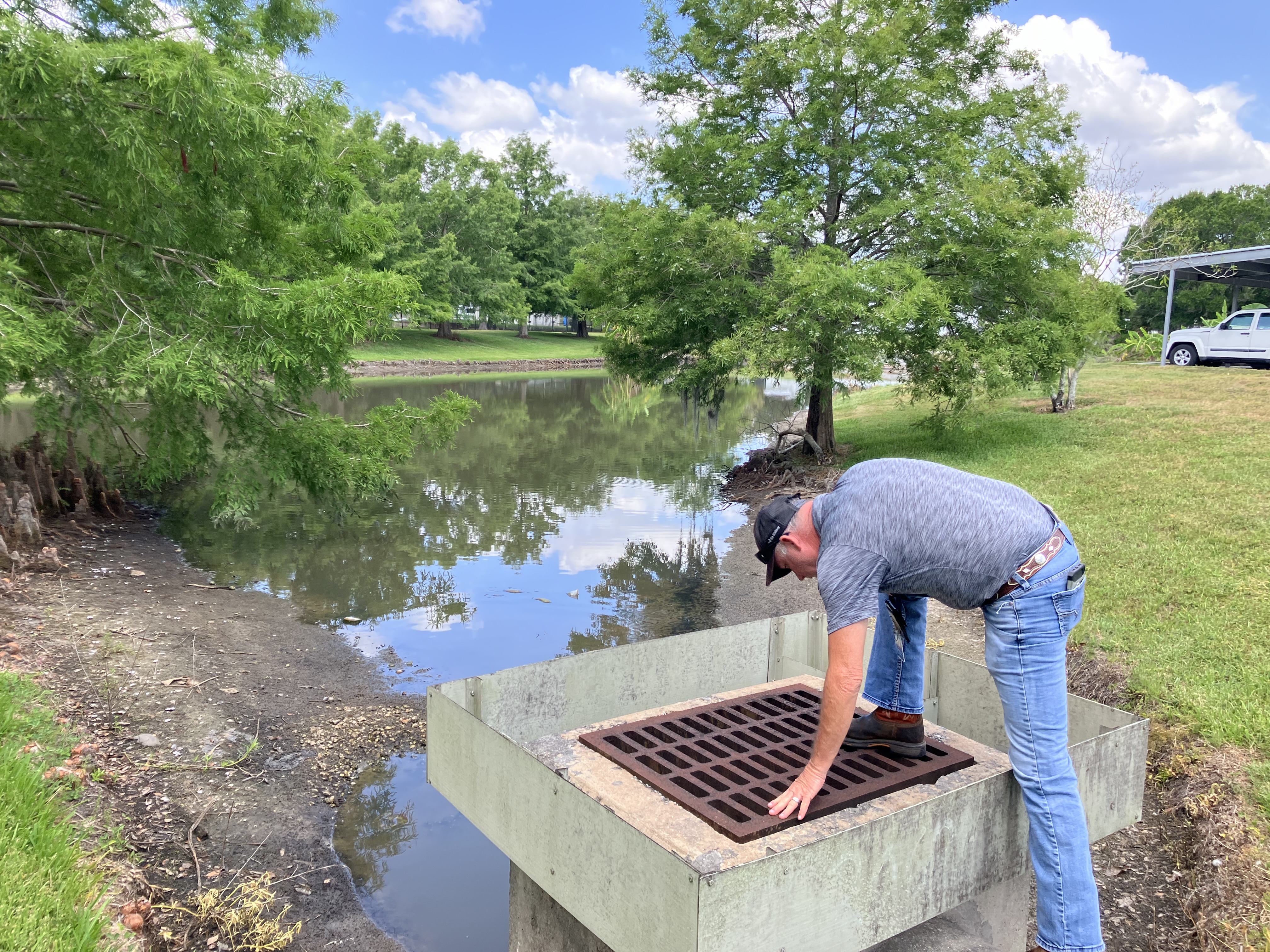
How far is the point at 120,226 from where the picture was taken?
30.3ft

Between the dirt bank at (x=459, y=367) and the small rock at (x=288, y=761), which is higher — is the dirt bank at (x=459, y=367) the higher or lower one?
the higher one

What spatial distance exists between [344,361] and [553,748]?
820 centimetres

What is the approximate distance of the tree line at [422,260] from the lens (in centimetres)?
838

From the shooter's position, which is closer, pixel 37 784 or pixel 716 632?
pixel 37 784

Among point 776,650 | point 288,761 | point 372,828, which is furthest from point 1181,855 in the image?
point 288,761

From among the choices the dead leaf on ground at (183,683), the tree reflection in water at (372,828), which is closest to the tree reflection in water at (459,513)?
the dead leaf on ground at (183,683)

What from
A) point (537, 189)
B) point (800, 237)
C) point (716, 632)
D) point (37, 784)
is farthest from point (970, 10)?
point (537, 189)

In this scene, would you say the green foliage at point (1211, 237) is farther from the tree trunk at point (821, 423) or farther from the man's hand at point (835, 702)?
the man's hand at point (835, 702)

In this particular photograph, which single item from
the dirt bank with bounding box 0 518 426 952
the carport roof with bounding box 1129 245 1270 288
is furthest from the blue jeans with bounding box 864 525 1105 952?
the carport roof with bounding box 1129 245 1270 288

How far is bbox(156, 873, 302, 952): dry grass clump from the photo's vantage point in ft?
12.1

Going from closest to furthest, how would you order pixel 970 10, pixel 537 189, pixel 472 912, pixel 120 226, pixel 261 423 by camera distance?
pixel 472 912, pixel 120 226, pixel 261 423, pixel 970 10, pixel 537 189

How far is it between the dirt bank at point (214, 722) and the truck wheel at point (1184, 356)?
76.0 ft

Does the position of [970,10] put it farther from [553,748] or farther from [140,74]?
[553,748]

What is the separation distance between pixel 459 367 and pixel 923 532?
4155 centimetres
